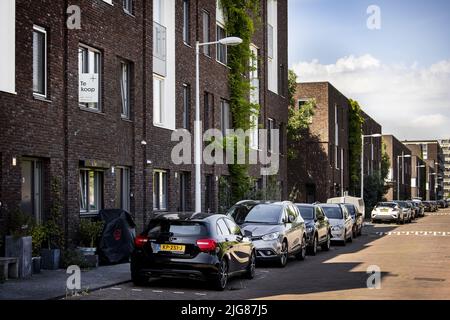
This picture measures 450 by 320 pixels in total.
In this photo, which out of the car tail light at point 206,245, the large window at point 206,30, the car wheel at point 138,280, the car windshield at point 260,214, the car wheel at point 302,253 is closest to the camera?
the car tail light at point 206,245

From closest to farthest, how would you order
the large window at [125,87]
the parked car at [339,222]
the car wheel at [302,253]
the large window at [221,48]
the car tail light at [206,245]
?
the car tail light at [206,245] < the car wheel at [302,253] < the large window at [125,87] < the parked car at [339,222] < the large window at [221,48]

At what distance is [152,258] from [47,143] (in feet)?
17.2

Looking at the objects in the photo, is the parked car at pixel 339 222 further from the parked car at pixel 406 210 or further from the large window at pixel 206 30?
the parked car at pixel 406 210

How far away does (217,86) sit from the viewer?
3206cm

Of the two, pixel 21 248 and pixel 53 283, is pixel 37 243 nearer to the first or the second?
pixel 21 248

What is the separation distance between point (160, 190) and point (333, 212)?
8722 millimetres

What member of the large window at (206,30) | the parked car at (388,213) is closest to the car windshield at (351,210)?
the large window at (206,30)

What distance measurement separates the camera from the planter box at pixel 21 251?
634 inches

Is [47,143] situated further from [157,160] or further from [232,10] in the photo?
[232,10]

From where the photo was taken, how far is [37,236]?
1731cm

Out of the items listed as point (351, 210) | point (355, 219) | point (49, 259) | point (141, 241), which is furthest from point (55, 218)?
point (351, 210)

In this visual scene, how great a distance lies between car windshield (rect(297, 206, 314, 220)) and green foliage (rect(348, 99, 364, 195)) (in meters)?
42.6

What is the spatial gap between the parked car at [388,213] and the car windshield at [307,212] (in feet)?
94.4

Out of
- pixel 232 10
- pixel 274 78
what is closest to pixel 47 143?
pixel 232 10
